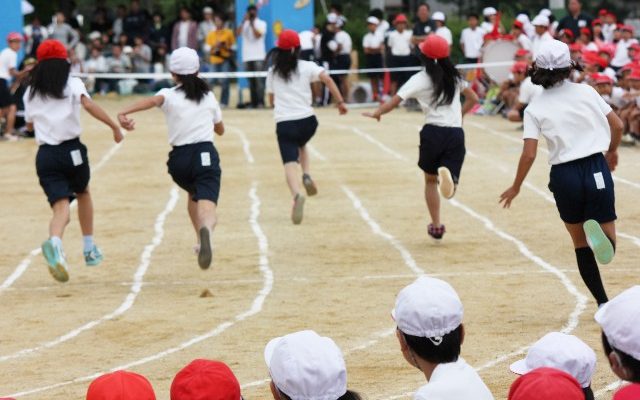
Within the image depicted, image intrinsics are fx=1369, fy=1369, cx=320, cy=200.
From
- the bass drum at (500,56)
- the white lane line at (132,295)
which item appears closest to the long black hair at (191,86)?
the white lane line at (132,295)

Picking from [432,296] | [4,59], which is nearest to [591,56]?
[4,59]

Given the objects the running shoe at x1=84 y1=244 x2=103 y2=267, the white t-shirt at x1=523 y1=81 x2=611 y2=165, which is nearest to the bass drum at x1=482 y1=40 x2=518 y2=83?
the running shoe at x1=84 y1=244 x2=103 y2=267

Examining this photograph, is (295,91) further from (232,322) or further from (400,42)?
(400,42)

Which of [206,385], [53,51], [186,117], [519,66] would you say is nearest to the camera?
[206,385]

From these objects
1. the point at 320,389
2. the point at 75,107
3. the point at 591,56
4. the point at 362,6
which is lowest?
the point at 362,6

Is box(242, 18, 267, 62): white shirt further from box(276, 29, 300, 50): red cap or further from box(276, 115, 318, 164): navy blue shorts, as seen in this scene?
box(276, 29, 300, 50): red cap

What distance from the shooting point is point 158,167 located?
19500 millimetres

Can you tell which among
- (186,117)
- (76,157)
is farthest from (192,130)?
(76,157)

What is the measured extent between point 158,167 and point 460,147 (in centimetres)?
796

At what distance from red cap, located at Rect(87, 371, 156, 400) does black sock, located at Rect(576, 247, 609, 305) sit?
4936 mm

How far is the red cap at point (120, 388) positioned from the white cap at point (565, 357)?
50.5 inches

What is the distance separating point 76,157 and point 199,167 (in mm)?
975

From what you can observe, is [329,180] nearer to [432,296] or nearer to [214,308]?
[214,308]

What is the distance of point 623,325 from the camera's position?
3.89m
